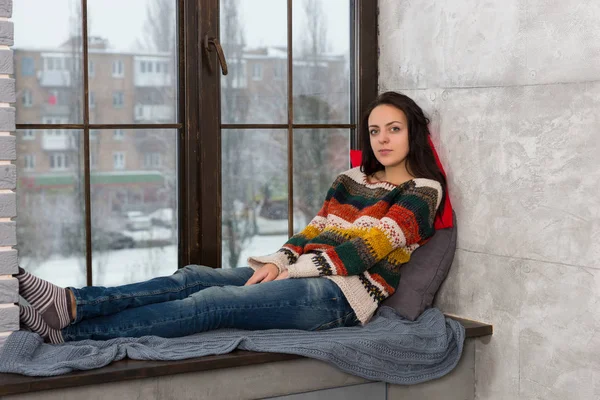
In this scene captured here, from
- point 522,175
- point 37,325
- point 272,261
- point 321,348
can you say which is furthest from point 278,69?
point 37,325

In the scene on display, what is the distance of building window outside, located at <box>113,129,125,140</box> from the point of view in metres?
2.63

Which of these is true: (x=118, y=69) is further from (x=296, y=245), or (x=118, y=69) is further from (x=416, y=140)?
(x=416, y=140)

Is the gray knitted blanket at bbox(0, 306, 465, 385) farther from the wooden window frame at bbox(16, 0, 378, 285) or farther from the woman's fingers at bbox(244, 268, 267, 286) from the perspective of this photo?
the wooden window frame at bbox(16, 0, 378, 285)

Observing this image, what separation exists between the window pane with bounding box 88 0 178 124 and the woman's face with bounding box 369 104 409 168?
2.26ft

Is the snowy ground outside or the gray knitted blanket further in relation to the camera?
the snowy ground outside

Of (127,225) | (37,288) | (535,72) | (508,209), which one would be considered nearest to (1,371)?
(37,288)

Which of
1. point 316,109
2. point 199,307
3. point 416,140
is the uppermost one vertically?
point 316,109

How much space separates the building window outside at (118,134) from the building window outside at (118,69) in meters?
0.18

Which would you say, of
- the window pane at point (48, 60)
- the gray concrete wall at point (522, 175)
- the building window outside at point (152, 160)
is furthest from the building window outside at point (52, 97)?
the gray concrete wall at point (522, 175)

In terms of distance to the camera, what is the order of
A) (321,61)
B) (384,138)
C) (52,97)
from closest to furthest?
1. (52,97)
2. (384,138)
3. (321,61)

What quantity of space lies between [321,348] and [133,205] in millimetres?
870

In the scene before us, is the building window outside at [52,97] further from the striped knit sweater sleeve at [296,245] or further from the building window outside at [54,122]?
the striped knit sweater sleeve at [296,245]

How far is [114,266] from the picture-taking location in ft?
8.71

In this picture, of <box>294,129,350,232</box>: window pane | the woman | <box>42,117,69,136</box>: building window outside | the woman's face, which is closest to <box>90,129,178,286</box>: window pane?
<box>42,117,69,136</box>: building window outside
